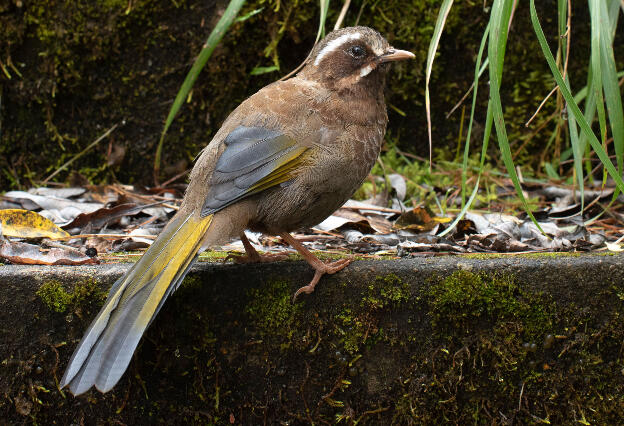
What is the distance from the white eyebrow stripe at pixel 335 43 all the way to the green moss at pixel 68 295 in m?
1.60

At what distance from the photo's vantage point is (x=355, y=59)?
3.69 meters

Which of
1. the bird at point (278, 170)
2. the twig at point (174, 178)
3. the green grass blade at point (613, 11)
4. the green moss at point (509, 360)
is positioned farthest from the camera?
the twig at point (174, 178)

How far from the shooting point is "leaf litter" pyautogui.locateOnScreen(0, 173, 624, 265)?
3.71m

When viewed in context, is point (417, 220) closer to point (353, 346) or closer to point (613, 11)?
point (353, 346)

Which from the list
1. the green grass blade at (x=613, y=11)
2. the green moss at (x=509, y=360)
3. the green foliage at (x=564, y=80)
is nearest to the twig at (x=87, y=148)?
the green foliage at (x=564, y=80)

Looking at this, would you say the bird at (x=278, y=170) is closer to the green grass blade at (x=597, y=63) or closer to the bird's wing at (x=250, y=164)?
the bird's wing at (x=250, y=164)

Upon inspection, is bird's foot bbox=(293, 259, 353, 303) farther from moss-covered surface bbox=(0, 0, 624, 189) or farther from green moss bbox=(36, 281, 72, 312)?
moss-covered surface bbox=(0, 0, 624, 189)

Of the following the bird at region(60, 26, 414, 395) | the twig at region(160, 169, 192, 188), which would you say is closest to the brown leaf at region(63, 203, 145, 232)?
the twig at region(160, 169, 192, 188)

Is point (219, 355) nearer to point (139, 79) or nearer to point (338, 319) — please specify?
point (338, 319)

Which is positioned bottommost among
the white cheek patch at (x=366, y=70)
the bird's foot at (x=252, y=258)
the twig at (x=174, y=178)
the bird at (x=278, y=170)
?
the twig at (x=174, y=178)

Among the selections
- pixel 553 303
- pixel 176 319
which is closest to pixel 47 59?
pixel 176 319

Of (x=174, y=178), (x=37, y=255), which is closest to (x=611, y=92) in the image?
(x=37, y=255)

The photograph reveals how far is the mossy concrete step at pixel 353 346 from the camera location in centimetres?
290

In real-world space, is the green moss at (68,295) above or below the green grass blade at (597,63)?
below
